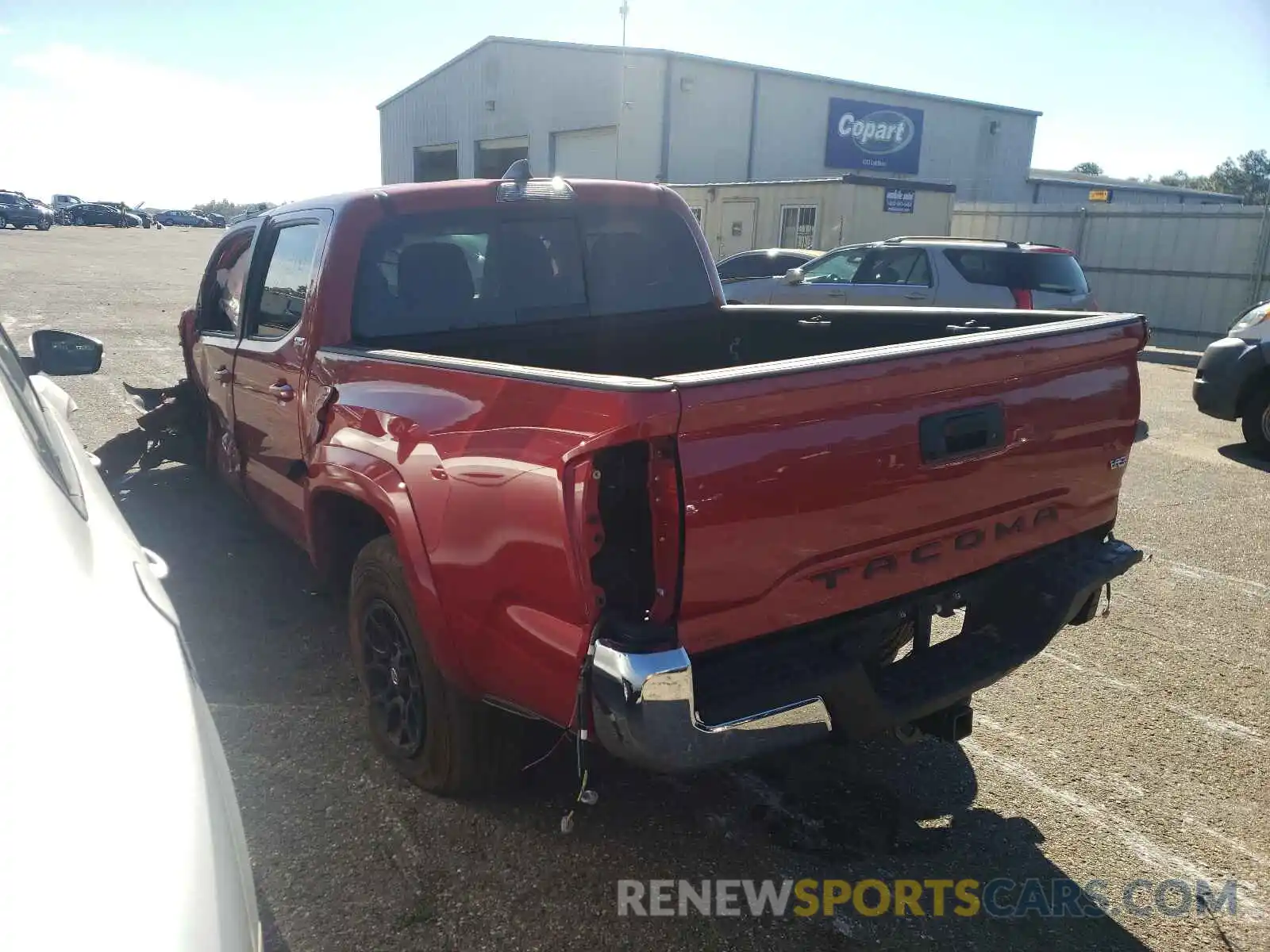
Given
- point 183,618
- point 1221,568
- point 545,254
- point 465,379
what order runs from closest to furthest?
point 465,379 → point 545,254 → point 183,618 → point 1221,568

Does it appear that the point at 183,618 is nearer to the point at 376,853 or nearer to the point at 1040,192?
the point at 376,853

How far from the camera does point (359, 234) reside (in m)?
3.62

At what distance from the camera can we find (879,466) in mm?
2420

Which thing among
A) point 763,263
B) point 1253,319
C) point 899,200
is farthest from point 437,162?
point 1253,319

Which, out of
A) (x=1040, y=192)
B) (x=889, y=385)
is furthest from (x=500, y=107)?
(x=889, y=385)

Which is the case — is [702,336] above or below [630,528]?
above

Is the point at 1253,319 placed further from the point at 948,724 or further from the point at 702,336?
the point at 948,724

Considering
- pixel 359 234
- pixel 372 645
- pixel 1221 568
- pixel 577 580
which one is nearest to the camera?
pixel 577 580

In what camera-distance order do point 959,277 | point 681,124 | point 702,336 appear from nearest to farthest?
point 702,336 → point 959,277 → point 681,124

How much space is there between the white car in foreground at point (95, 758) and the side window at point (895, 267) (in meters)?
11.4

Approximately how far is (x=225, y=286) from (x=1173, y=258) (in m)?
18.2

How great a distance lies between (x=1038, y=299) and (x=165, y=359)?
419 inches

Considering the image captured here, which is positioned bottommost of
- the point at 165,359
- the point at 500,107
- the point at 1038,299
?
the point at 165,359

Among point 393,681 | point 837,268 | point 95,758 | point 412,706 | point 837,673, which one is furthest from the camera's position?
point 837,268
